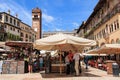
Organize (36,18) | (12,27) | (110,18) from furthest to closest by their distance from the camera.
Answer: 1. (36,18)
2. (12,27)
3. (110,18)

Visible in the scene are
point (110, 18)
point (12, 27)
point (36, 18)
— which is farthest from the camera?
point (36, 18)

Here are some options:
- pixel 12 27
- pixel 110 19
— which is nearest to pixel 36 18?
pixel 12 27

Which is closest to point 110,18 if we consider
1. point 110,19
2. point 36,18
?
point 110,19

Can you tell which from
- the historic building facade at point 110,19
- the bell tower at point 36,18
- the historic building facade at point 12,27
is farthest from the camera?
the bell tower at point 36,18

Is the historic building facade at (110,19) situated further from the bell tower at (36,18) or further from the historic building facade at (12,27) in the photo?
the bell tower at (36,18)

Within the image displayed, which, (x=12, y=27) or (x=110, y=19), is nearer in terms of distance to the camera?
(x=110, y=19)

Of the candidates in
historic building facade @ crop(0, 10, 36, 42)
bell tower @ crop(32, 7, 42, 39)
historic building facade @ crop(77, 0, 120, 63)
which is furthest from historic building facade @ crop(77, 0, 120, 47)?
bell tower @ crop(32, 7, 42, 39)

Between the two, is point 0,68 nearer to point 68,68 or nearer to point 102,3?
point 68,68

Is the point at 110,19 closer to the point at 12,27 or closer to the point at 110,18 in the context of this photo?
the point at 110,18

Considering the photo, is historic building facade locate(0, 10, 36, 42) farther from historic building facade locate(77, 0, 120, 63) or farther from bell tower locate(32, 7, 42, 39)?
historic building facade locate(77, 0, 120, 63)

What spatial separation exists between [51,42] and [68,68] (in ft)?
11.6

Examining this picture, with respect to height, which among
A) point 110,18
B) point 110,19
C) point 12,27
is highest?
point 12,27

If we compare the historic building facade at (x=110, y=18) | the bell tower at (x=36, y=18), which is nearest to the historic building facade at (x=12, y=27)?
the bell tower at (x=36, y=18)

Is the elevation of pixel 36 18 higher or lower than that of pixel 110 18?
higher
